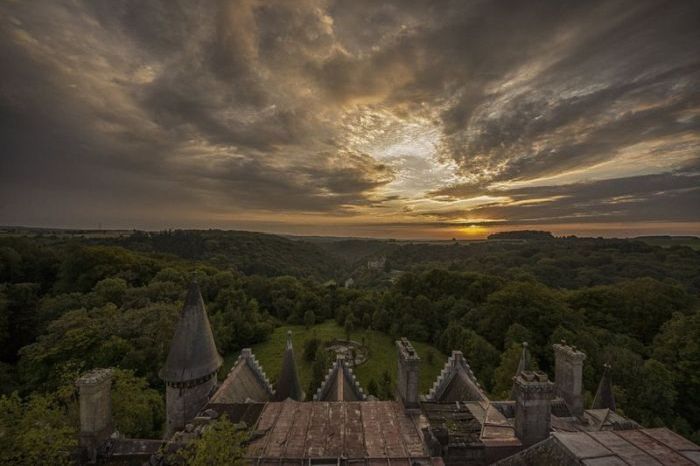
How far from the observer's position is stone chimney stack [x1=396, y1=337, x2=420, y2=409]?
12031mm

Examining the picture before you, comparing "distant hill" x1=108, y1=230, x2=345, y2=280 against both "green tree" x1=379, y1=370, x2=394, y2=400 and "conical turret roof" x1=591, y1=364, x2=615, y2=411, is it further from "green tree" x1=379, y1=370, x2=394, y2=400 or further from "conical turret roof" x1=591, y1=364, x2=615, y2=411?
"conical turret roof" x1=591, y1=364, x2=615, y2=411

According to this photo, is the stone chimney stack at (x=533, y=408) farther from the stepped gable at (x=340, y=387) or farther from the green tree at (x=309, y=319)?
the green tree at (x=309, y=319)

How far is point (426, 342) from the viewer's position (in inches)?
2125

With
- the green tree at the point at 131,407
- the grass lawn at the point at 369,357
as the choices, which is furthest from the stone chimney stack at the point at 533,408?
the grass lawn at the point at 369,357

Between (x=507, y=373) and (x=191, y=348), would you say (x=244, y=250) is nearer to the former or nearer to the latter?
(x=507, y=373)

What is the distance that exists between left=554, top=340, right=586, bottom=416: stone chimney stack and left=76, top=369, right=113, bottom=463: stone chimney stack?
772 inches

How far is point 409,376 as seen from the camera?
12.3 m

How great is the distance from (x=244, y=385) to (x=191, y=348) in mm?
4825

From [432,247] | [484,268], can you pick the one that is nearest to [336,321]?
[484,268]

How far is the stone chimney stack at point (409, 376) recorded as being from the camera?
12.0m

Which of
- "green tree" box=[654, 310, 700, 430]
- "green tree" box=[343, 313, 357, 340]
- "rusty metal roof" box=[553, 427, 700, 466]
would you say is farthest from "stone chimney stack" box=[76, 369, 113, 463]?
"green tree" box=[654, 310, 700, 430]

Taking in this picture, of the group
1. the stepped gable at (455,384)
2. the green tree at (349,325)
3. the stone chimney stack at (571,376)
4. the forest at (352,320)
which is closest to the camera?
the stone chimney stack at (571,376)

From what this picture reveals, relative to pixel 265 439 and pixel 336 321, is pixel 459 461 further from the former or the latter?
pixel 336 321

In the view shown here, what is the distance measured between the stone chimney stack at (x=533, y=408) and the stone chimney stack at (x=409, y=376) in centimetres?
367
